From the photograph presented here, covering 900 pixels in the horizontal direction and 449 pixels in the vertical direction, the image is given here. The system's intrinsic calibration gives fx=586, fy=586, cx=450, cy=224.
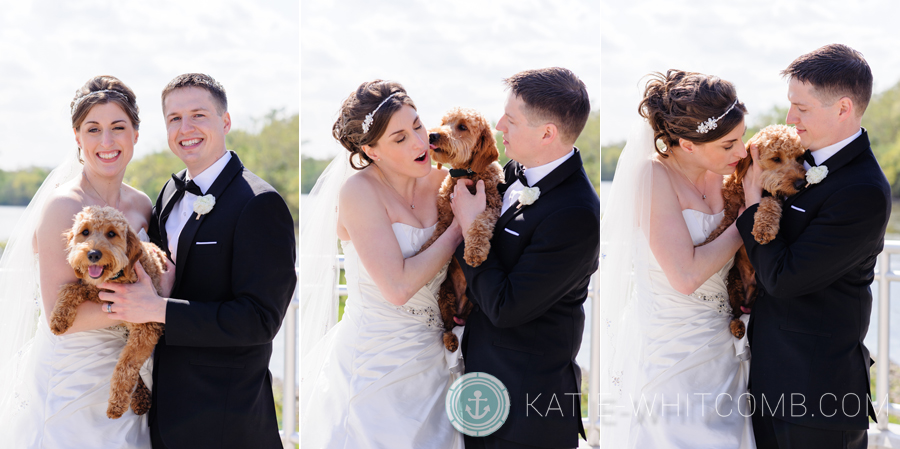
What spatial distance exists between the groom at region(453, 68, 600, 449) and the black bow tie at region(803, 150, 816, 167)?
95cm

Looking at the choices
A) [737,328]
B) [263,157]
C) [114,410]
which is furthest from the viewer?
[263,157]

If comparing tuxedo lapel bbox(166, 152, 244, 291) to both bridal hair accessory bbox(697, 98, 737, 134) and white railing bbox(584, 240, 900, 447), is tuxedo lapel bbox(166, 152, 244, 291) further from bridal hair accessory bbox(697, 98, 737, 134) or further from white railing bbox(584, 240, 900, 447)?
white railing bbox(584, 240, 900, 447)

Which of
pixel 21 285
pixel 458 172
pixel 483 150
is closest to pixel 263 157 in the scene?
pixel 21 285

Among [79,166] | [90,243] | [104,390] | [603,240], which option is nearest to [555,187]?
[603,240]

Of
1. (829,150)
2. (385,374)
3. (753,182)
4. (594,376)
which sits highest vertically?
(829,150)

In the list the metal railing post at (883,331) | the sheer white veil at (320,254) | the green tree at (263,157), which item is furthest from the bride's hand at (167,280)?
the green tree at (263,157)

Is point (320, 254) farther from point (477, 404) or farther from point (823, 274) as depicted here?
point (823, 274)

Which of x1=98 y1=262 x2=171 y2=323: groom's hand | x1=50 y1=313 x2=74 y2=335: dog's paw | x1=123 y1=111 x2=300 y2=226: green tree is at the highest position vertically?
x1=123 y1=111 x2=300 y2=226: green tree

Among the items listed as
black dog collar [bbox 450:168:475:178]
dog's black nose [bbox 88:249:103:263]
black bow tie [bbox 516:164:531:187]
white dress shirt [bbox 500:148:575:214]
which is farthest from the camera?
black dog collar [bbox 450:168:475:178]

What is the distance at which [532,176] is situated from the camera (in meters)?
2.47

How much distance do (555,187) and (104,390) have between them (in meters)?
2.02

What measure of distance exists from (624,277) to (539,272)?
760mm

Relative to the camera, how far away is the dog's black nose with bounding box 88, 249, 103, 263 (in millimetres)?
2201

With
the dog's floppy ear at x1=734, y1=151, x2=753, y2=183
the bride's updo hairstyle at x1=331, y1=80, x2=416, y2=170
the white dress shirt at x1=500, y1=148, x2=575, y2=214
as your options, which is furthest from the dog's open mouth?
the dog's floppy ear at x1=734, y1=151, x2=753, y2=183
